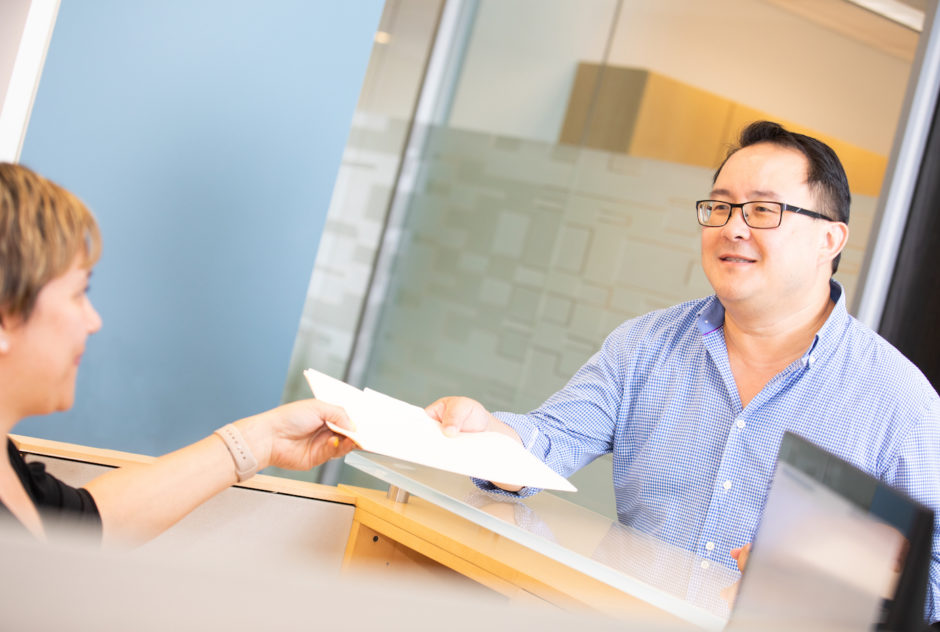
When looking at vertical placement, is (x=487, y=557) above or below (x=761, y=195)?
below

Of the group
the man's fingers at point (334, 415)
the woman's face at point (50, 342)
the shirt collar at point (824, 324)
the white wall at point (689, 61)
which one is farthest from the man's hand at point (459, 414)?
the white wall at point (689, 61)

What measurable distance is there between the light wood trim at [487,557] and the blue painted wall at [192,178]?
1114mm

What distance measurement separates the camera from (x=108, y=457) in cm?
137

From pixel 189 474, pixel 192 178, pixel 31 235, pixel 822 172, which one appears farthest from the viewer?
pixel 192 178

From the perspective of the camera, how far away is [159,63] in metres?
2.30

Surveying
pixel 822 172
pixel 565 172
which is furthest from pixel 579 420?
pixel 565 172

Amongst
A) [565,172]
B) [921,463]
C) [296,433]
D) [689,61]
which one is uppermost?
[689,61]

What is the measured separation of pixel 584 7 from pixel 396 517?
2.43m

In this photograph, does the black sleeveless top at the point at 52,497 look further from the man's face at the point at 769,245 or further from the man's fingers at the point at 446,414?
the man's face at the point at 769,245

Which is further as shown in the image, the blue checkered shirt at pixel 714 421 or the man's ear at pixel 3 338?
the blue checkered shirt at pixel 714 421

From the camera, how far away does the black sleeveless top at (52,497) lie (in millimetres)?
1038

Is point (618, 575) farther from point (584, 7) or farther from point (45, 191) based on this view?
point (584, 7)

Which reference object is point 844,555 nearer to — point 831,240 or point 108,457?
point 108,457

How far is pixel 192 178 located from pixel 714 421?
1.55 m
